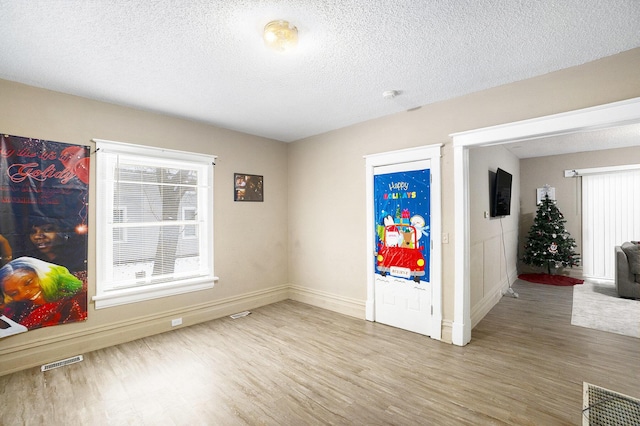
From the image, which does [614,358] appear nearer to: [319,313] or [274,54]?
[319,313]

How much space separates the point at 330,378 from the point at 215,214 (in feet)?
8.93

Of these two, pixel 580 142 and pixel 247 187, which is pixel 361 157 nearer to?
pixel 247 187

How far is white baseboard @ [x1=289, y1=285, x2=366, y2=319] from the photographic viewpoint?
164 inches

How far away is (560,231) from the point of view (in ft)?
19.9

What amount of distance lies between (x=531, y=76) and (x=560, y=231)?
15.7 ft

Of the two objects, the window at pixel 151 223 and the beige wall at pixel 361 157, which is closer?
the beige wall at pixel 361 157

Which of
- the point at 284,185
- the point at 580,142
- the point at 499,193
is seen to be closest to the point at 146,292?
the point at 284,185

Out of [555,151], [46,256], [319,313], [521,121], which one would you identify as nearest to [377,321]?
[319,313]

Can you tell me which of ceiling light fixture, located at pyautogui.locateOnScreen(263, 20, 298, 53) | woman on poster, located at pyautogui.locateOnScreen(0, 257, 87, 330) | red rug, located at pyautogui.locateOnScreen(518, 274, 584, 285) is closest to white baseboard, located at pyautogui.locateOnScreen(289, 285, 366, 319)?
woman on poster, located at pyautogui.locateOnScreen(0, 257, 87, 330)

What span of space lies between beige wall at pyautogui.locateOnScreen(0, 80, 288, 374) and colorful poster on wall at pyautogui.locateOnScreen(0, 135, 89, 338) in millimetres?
100

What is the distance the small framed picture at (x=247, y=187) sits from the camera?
4.48 m

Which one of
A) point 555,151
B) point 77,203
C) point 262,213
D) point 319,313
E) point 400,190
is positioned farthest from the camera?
point 555,151

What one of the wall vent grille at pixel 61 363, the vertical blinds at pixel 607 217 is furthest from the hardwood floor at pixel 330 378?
the vertical blinds at pixel 607 217

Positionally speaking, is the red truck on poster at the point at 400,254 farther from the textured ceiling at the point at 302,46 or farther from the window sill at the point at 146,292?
the window sill at the point at 146,292
